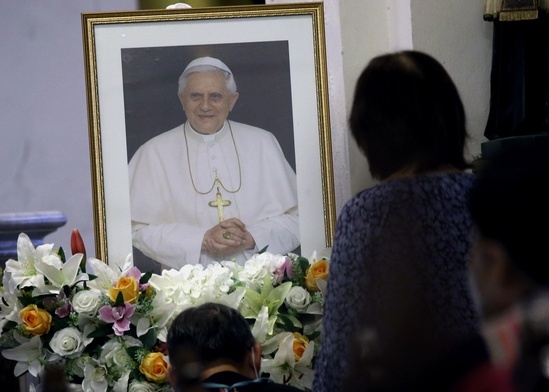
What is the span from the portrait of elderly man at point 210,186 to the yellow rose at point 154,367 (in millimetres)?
437

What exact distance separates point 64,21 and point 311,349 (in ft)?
7.41

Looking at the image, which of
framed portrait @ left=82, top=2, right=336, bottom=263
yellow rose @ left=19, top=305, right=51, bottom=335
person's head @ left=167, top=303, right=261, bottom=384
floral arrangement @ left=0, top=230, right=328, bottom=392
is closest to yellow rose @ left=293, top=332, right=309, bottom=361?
floral arrangement @ left=0, top=230, right=328, bottom=392

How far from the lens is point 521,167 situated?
0.82 m

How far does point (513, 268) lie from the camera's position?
78 cm

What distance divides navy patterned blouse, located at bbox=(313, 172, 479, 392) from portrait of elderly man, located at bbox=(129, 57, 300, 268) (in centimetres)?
132

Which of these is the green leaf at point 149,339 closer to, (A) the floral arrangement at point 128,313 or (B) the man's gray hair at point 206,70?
(A) the floral arrangement at point 128,313

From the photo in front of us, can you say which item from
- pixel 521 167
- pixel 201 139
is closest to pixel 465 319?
pixel 521 167

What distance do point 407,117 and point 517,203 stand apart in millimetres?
825

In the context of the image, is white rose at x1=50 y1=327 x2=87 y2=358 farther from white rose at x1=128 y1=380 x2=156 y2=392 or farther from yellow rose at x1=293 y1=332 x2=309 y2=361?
yellow rose at x1=293 y1=332 x2=309 y2=361

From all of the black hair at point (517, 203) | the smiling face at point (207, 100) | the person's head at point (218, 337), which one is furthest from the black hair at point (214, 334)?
the black hair at point (517, 203)

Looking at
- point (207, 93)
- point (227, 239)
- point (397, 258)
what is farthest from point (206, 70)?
point (397, 258)

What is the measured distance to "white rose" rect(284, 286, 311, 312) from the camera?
272cm

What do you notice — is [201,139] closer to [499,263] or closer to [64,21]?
[64,21]

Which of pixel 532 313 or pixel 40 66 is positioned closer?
pixel 532 313
